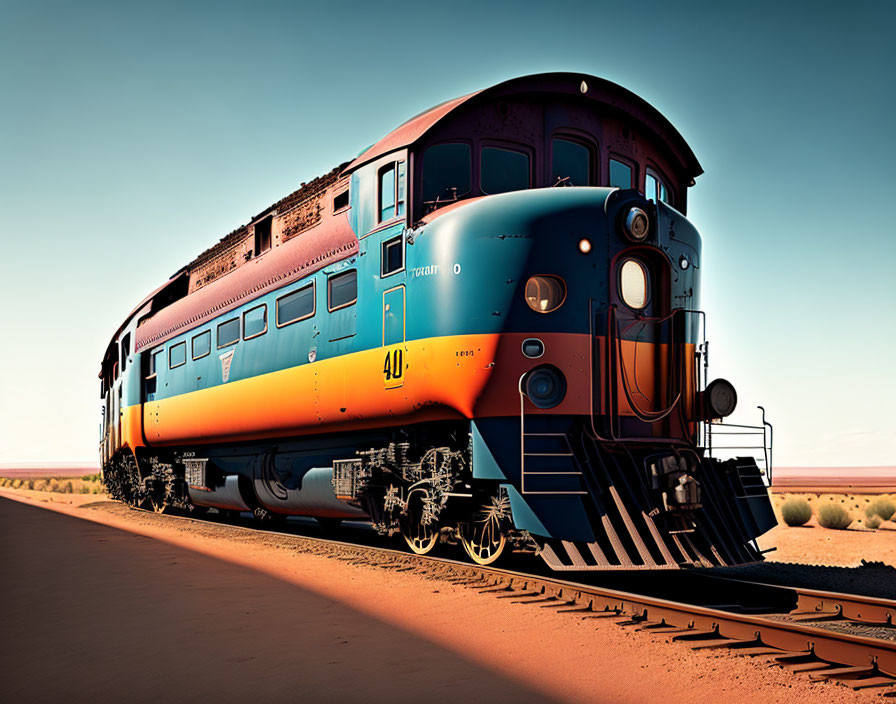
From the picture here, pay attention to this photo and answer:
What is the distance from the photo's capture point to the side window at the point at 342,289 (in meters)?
10.5

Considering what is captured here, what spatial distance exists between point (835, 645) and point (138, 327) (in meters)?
18.5

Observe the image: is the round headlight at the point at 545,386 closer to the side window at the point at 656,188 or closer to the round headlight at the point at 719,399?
the round headlight at the point at 719,399

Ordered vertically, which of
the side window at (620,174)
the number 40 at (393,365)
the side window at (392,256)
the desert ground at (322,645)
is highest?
the side window at (620,174)

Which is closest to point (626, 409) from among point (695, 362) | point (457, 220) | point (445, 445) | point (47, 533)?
point (695, 362)

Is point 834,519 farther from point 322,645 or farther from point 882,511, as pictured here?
point 322,645

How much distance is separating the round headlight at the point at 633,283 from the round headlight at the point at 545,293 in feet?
2.74

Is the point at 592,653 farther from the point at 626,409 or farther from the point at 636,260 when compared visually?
the point at 636,260

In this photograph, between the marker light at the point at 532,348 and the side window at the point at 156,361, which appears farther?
the side window at the point at 156,361

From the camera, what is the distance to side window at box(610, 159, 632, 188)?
10164 millimetres

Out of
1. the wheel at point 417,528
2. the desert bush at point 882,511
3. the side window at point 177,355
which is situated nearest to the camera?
the wheel at point 417,528

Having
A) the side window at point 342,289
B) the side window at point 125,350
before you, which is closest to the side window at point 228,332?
the side window at point 342,289

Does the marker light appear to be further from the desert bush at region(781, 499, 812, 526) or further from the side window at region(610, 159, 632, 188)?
the desert bush at region(781, 499, 812, 526)

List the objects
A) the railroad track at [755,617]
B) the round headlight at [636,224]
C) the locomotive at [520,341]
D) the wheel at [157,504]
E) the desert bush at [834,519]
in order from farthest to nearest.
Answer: the wheel at [157,504] → the desert bush at [834,519] → the round headlight at [636,224] → the locomotive at [520,341] → the railroad track at [755,617]

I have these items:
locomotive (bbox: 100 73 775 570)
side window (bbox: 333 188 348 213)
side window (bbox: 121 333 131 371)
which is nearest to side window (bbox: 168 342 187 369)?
side window (bbox: 121 333 131 371)
